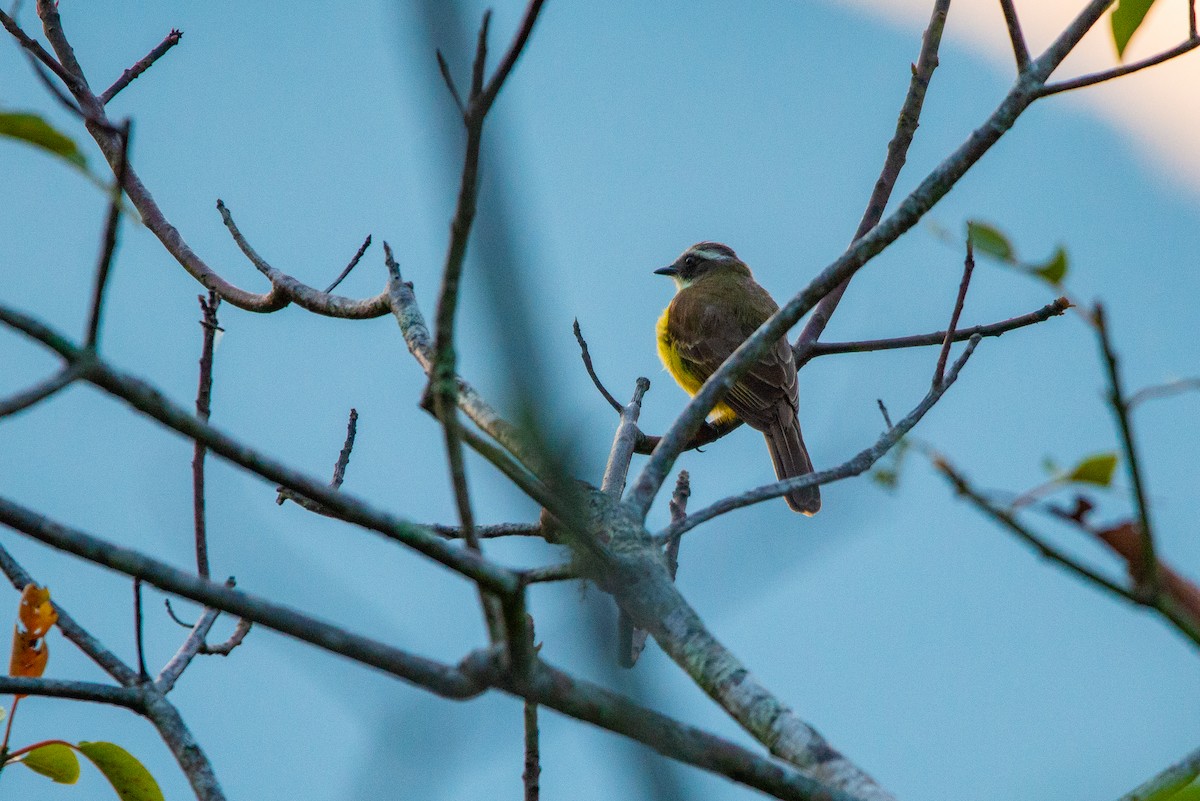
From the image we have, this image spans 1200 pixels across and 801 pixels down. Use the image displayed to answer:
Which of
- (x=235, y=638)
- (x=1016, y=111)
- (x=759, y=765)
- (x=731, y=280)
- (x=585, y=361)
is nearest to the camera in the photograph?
(x=759, y=765)

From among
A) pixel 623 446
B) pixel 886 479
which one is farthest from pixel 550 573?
pixel 623 446

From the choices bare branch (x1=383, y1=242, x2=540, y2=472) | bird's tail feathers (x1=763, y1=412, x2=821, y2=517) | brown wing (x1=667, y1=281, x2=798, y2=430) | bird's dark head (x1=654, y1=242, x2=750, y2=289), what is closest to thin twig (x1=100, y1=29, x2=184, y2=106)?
bare branch (x1=383, y1=242, x2=540, y2=472)

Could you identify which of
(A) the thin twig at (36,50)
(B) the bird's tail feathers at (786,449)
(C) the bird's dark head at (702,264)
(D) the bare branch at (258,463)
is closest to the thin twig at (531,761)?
(D) the bare branch at (258,463)

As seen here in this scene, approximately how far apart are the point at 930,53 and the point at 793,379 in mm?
4052

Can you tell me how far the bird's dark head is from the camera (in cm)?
1041

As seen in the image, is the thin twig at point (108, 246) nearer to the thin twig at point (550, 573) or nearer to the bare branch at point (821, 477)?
the thin twig at point (550, 573)

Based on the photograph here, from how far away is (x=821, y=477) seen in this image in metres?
2.85

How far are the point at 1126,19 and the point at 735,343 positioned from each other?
6.40 m

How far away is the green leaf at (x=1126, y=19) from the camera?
218 centimetres

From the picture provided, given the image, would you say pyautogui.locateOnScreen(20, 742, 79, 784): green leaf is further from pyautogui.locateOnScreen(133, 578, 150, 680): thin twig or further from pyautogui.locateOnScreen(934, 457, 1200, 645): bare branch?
pyautogui.locateOnScreen(934, 457, 1200, 645): bare branch

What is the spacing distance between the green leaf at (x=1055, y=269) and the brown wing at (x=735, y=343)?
585cm

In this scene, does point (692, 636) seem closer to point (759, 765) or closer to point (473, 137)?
point (759, 765)

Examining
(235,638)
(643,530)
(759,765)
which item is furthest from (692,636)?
(235,638)

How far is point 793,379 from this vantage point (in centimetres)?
803
